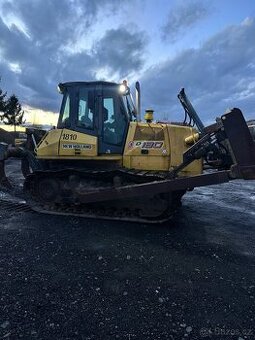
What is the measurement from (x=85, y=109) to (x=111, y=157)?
132 cm

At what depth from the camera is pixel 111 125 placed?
7.61 m

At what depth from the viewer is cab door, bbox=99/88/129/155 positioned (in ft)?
24.8

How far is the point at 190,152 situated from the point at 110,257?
103 inches

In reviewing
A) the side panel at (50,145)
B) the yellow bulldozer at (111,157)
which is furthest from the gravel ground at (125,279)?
the side panel at (50,145)

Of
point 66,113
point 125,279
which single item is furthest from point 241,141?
point 66,113

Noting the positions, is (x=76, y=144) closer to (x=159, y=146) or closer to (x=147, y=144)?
(x=147, y=144)

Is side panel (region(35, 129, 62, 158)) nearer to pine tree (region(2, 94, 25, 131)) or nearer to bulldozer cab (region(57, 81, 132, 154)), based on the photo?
bulldozer cab (region(57, 81, 132, 154))

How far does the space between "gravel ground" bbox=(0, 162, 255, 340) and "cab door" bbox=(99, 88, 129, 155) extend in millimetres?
1775

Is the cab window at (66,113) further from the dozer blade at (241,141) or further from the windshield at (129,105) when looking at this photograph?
the dozer blade at (241,141)

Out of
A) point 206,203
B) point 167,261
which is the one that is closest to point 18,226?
point 167,261

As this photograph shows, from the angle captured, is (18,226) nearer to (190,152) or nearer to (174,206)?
(174,206)

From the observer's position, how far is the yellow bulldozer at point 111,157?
23.5 feet

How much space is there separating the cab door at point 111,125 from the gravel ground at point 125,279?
1.78 metres

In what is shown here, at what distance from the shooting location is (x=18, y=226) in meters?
6.79
